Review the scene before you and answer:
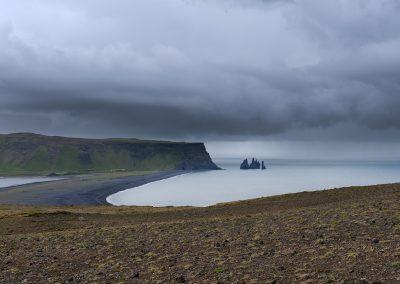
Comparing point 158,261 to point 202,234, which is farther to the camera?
point 202,234

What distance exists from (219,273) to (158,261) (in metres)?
4.05

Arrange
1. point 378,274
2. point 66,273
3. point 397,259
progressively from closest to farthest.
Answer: point 378,274 < point 397,259 < point 66,273

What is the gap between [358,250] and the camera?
17859 mm

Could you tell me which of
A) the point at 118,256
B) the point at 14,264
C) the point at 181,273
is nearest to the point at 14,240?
the point at 14,264

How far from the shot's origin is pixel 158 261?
795 inches

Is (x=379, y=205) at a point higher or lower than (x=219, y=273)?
higher

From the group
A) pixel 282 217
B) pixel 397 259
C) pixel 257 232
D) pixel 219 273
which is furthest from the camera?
pixel 282 217

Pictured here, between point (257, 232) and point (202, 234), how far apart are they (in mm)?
3208

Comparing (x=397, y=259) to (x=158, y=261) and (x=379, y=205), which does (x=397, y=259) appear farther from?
(x=379, y=205)

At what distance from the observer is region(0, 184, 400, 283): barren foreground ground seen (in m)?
16.2

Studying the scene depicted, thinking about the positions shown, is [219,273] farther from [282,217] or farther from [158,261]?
[282,217]

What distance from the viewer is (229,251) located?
20.7 meters

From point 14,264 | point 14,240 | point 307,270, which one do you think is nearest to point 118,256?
point 14,264

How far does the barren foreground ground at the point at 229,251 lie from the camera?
1625 cm
